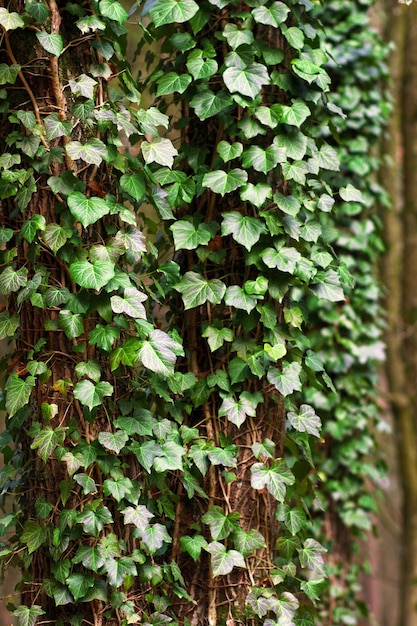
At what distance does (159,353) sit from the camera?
1.90m

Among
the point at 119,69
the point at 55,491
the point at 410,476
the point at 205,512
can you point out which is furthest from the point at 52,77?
the point at 410,476

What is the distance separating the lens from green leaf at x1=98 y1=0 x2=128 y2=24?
1.91m

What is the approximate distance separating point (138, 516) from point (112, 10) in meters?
1.34

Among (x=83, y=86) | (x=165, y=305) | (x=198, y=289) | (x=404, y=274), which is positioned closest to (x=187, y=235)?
(x=198, y=289)

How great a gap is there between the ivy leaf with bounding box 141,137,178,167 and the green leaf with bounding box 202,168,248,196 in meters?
0.12

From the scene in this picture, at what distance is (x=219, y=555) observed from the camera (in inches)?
80.4

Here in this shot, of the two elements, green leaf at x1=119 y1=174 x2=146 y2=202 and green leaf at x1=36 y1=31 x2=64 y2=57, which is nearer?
green leaf at x1=36 y1=31 x2=64 y2=57

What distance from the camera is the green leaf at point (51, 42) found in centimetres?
188

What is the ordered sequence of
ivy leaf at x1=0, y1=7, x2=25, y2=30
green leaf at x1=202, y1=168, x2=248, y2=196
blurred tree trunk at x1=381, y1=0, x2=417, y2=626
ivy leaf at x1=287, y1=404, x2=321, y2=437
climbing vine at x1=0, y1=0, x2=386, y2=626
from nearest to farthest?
ivy leaf at x1=0, y1=7, x2=25, y2=30 → climbing vine at x1=0, y1=0, x2=386, y2=626 → green leaf at x1=202, y1=168, x2=248, y2=196 → ivy leaf at x1=287, y1=404, x2=321, y2=437 → blurred tree trunk at x1=381, y1=0, x2=417, y2=626

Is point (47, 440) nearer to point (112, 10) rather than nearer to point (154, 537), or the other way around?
point (154, 537)

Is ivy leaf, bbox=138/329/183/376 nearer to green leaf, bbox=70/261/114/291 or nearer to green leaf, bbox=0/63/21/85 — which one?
green leaf, bbox=70/261/114/291

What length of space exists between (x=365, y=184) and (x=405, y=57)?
216 centimetres

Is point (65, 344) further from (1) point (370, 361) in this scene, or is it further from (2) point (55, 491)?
(1) point (370, 361)

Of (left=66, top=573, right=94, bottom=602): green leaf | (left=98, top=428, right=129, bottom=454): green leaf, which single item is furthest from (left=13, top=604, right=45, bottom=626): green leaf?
(left=98, top=428, right=129, bottom=454): green leaf
